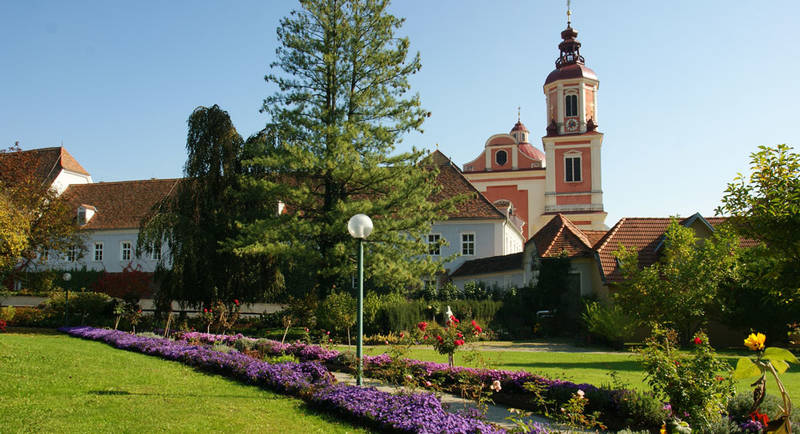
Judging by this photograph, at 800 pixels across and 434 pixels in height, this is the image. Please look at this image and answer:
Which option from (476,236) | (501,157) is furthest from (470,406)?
(501,157)

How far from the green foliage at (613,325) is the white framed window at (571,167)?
34.0 meters

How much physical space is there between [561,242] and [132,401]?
2198 cm

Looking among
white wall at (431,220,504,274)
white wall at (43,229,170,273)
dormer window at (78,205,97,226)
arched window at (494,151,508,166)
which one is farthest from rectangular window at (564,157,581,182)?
dormer window at (78,205,97,226)

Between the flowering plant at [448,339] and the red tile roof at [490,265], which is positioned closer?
the flowering plant at [448,339]

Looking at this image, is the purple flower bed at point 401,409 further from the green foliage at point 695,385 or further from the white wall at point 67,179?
the white wall at point 67,179

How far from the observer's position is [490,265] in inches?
1276

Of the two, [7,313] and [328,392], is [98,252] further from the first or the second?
[328,392]

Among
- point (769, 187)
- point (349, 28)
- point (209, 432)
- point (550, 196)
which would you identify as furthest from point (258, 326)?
point (550, 196)

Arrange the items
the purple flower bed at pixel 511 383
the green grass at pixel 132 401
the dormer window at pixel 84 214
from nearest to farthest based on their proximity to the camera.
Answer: the green grass at pixel 132 401 < the purple flower bed at pixel 511 383 < the dormer window at pixel 84 214

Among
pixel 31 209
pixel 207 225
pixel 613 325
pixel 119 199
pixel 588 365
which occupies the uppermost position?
pixel 119 199

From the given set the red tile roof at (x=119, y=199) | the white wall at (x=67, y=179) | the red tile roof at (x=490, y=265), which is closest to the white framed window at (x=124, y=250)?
the red tile roof at (x=119, y=199)

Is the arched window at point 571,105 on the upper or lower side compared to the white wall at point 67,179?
upper

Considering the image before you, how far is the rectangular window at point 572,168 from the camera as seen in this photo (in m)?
54.6

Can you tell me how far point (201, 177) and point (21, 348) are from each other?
430 inches
